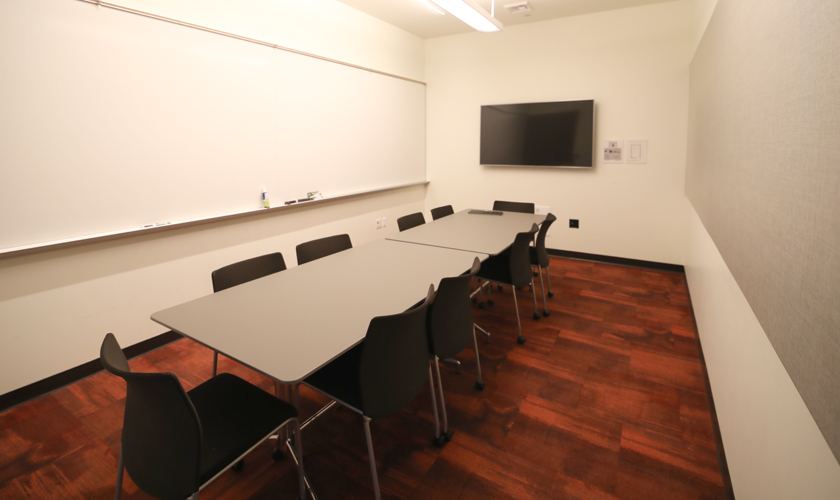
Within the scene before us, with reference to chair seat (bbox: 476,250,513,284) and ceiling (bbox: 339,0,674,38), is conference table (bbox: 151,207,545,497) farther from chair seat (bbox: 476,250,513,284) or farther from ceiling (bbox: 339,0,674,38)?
ceiling (bbox: 339,0,674,38)

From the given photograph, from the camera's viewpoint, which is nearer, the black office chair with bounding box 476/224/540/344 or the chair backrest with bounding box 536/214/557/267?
the black office chair with bounding box 476/224/540/344

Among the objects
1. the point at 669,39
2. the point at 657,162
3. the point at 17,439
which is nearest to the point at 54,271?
Answer: the point at 17,439

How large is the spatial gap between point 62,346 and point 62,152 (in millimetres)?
1261

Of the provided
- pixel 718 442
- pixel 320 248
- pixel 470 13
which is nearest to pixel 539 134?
pixel 470 13

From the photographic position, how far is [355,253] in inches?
112

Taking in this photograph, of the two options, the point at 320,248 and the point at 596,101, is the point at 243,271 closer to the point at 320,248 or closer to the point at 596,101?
the point at 320,248

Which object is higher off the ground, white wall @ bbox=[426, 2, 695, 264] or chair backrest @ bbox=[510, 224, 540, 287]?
white wall @ bbox=[426, 2, 695, 264]

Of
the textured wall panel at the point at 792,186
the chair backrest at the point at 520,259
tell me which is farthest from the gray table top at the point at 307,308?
the textured wall panel at the point at 792,186

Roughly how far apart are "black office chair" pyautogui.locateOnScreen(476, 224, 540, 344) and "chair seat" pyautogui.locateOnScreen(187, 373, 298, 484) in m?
1.94

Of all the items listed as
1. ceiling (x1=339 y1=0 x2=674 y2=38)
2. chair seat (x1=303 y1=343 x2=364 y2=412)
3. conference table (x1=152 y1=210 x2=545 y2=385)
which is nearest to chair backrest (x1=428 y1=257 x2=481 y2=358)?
conference table (x1=152 y1=210 x2=545 y2=385)

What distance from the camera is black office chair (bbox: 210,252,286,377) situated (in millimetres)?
2213

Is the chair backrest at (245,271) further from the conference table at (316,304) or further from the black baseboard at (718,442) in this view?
the black baseboard at (718,442)

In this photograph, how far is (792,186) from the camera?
3.13ft

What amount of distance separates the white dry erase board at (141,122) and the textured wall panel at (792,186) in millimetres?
3474
